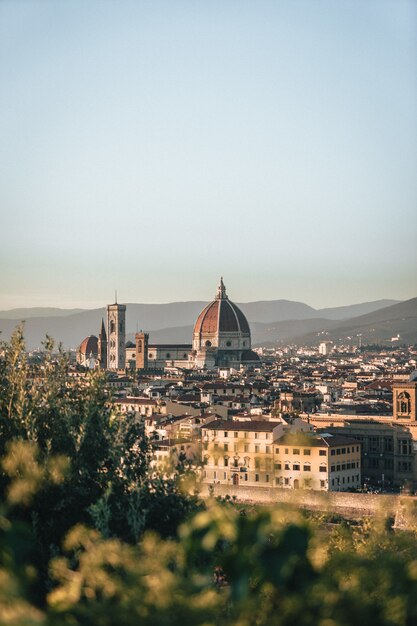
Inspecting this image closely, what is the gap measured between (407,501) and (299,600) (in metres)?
25.0

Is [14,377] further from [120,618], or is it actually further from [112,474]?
[120,618]

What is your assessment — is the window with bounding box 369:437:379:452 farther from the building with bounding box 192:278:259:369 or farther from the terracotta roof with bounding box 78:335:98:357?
the terracotta roof with bounding box 78:335:98:357

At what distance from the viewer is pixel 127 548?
33.7 feet

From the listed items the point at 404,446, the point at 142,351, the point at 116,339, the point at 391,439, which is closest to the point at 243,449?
the point at 391,439

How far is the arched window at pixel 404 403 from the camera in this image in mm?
47781

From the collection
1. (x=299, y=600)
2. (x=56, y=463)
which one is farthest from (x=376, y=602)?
(x=56, y=463)

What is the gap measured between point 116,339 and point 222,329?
12.4m

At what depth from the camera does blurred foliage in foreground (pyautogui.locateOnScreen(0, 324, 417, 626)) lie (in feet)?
28.2

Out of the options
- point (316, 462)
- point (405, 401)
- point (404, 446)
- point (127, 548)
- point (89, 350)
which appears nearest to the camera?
point (127, 548)

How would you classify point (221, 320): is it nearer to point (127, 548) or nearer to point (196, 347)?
point (196, 347)

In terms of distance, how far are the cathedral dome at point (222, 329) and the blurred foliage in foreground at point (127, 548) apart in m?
113

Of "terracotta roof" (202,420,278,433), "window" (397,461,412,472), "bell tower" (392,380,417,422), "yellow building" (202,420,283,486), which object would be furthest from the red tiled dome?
"window" (397,461,412,472)

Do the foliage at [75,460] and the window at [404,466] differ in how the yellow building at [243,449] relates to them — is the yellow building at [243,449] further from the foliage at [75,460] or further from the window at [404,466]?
the foliage at [75,460]

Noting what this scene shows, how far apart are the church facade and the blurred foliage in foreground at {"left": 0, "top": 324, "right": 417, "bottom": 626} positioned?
110 m
